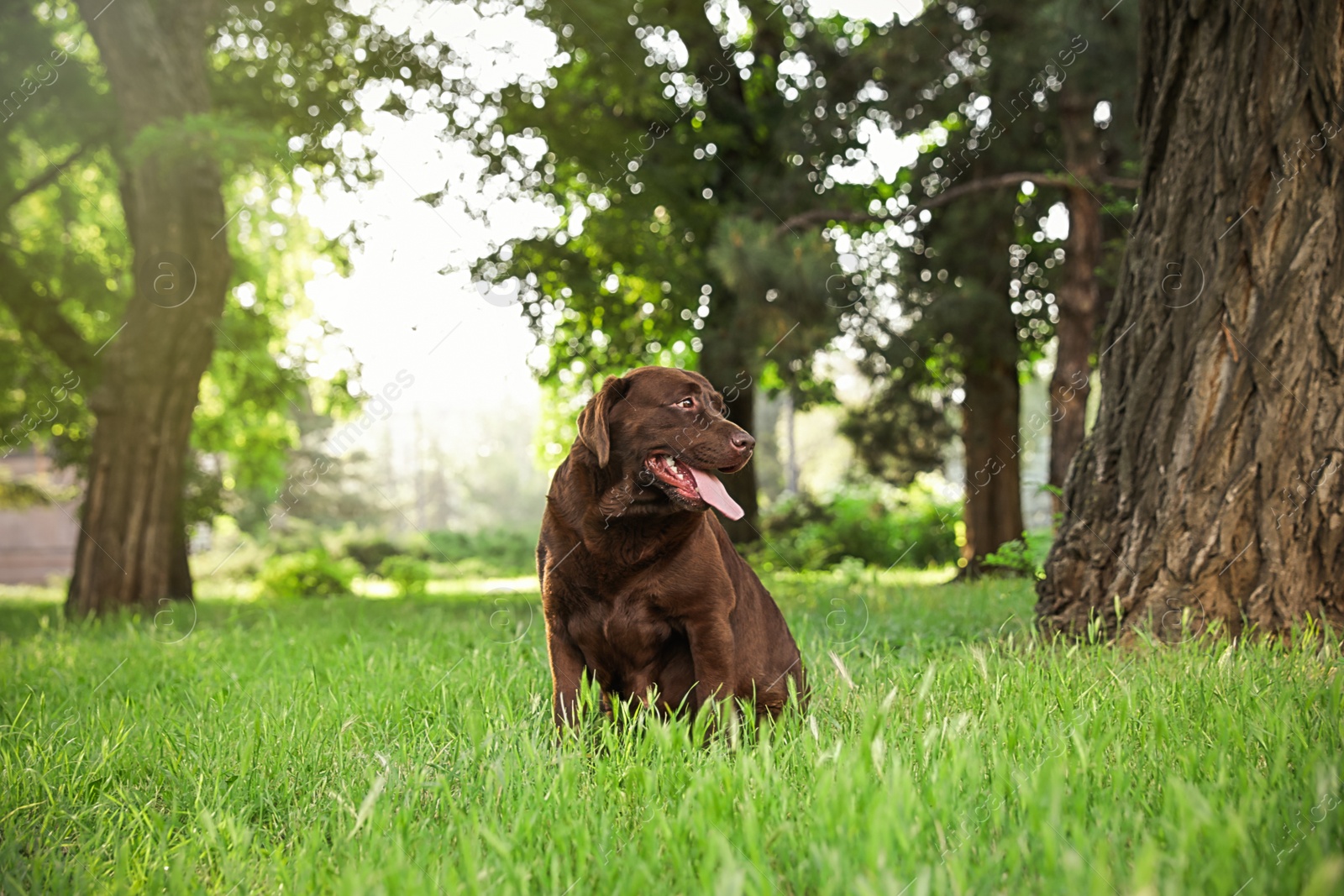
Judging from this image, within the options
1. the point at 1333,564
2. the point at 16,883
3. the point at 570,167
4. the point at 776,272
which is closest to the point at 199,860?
the point at 16,883

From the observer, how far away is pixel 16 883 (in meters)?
2.21

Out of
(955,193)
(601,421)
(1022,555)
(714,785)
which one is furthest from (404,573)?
(714,785)

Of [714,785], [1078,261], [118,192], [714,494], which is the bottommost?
[714,785]

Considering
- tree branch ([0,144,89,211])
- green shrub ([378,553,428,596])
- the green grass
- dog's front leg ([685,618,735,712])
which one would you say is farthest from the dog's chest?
green shrub ([378,553,428,596])

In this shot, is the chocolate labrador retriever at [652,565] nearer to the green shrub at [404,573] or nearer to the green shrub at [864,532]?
the green shrub at [864,532]

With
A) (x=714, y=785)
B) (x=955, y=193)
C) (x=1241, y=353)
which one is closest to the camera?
(x=714, y=785)

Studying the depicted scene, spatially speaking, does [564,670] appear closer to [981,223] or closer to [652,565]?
[652,565]

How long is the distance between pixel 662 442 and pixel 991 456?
1038 centimetres

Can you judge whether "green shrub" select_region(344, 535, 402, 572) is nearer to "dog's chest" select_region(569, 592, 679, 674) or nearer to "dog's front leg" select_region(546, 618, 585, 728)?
"dog's front leg" select_region(546, 618, 585, 728)

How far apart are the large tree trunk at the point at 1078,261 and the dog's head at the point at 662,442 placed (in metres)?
7.03

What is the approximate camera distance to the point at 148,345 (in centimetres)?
966

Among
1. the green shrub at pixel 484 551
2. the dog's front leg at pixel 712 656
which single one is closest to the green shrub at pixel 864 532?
the green shrub at pixel 484 551

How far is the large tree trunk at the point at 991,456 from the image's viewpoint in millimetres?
12508

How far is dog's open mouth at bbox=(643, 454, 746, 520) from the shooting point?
3289 mm
